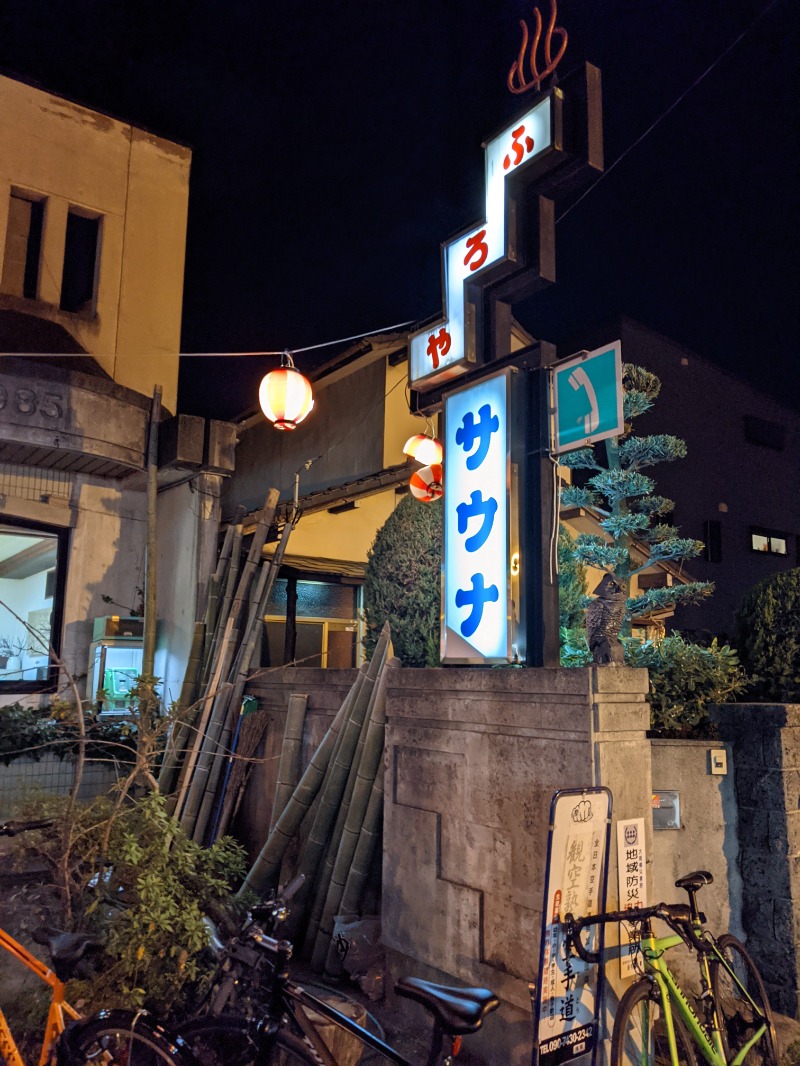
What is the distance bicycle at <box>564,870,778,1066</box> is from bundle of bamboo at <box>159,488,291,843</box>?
477cm

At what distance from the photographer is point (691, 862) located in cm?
623

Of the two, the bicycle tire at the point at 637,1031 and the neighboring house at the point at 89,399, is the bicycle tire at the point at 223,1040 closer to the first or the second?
the bicycle tire at the point at 637,1031

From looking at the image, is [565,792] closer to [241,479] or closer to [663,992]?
[663,992]

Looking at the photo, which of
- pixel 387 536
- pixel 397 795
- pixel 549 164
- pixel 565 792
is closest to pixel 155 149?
pixel 387 536

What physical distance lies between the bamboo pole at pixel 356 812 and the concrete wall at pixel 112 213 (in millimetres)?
8511

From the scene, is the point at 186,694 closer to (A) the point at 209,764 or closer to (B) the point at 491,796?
(A) the point at 209,764

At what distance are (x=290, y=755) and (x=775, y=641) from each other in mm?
5078

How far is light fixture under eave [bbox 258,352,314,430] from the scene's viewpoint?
983 cm

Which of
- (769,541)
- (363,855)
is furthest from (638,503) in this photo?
(769,541)

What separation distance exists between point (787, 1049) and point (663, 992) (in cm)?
197

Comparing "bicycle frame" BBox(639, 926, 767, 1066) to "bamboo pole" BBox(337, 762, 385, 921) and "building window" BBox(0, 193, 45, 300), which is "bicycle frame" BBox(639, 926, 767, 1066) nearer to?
"bamboo pole" BBox(337, 762, 385, 921)

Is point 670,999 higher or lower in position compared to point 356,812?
lower

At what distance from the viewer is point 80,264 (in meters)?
13.5

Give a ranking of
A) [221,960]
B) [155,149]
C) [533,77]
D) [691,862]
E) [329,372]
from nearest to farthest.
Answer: [221,960], [691,862], [533,77], [155,149], [329,372]
